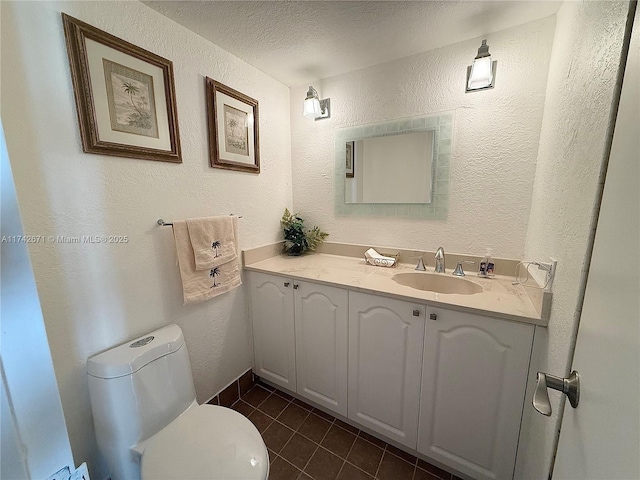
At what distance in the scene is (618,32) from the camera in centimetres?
59

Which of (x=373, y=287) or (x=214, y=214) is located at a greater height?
(x=214, y=214)

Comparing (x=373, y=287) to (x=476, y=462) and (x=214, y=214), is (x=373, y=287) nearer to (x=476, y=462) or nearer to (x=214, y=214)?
(x=476, y=462)

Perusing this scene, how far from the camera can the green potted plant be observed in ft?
6.20

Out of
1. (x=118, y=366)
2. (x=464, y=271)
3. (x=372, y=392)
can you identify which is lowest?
(x=372, y=392)

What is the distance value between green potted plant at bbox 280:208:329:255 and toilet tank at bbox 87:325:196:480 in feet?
3.44

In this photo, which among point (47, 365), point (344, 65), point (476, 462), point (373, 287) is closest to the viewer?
point (47, 365)

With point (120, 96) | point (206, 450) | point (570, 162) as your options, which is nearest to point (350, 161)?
point (570, 162)

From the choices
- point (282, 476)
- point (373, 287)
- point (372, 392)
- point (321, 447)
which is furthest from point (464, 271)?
point (282, 476)

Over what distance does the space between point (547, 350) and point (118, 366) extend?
1.55 metres

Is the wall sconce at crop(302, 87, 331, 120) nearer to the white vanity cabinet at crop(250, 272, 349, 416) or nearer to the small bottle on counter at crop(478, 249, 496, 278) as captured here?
the white vanity cabinet at crop(250, 272, 349, 416)

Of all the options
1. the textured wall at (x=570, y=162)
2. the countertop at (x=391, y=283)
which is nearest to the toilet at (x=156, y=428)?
the countertop at (x=391, y=283)

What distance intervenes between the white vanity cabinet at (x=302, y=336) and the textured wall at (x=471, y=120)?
63cm

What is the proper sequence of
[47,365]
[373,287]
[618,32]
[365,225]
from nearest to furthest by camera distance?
1. [47,365]
2. [618,32]
3. [373,287]
4. [365,225]

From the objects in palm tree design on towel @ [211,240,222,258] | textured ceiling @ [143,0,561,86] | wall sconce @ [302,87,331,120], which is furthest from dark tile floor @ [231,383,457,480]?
textured ceiling @ [143,0,561,86]
